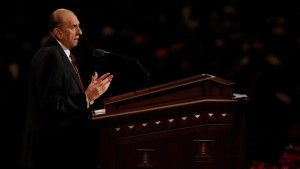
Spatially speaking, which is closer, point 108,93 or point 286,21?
point 108,93

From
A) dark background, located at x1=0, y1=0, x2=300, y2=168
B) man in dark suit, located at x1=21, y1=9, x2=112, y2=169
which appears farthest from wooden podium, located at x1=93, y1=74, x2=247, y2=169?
dark background, located at x1=0, y1=0, x2=300, y2=168

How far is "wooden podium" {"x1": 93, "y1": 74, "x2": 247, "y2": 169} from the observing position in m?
3.43

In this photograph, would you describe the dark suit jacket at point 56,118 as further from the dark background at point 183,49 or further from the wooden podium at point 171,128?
the dark background at point 183,49

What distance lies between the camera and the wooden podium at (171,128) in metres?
3.43

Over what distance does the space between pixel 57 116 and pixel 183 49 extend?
2.18 metres

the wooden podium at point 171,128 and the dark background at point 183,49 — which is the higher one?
the dark background at point 183,49

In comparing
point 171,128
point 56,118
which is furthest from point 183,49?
point 56,118

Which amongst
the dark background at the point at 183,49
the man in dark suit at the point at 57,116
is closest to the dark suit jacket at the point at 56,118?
the man in dark suit at the point at 57,116

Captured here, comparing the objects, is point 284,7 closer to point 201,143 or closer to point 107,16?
point 107,16

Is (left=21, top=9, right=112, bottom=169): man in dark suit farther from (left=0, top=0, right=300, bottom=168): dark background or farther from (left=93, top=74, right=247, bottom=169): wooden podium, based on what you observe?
(left=0, top=0, right=300, bottom=168): dark background

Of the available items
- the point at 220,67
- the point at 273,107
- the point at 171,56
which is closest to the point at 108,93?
the point at 171,56

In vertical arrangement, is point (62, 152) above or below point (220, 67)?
below

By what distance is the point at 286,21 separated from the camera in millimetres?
5750

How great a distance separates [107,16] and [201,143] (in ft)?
6.92
